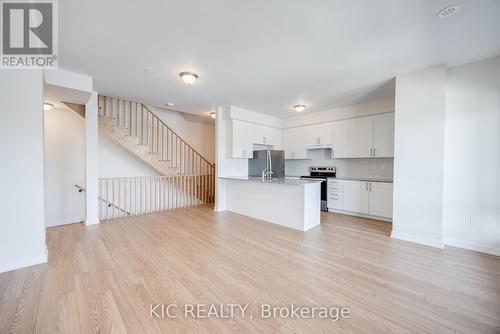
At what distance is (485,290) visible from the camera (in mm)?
1937

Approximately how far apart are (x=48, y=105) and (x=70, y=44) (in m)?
3.24

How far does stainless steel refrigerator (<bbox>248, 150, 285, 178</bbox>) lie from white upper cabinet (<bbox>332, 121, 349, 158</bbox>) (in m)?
1.35

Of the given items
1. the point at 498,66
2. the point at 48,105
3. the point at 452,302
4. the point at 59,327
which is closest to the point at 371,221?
the point at 452,302

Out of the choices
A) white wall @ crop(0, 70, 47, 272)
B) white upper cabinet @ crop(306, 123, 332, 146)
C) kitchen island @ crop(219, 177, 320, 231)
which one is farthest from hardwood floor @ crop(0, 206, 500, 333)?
white upper cabinet @ crop(306, 123, 332, 146)

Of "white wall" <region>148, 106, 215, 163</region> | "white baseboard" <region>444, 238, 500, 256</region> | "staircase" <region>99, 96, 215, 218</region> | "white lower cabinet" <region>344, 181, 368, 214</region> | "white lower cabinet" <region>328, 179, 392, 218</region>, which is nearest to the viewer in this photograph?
"white baseboard" <region>444, 238, 500, 256</region>

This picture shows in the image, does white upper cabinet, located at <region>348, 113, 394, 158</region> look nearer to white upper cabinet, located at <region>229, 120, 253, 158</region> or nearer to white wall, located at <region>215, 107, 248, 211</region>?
white upper cabinet, located at <region>229, 120, 253, 158</region>

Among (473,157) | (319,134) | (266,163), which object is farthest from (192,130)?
(473,157)

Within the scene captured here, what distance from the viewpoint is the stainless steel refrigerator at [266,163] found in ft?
17.1

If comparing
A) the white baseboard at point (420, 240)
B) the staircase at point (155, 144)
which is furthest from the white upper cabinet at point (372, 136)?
the staircase at point (155, 144)

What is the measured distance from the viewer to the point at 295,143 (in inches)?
233

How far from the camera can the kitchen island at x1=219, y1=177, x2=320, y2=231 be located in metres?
3.71

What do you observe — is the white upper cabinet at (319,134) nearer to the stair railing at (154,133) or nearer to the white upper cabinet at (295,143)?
the white upper cabinet at (295,143)

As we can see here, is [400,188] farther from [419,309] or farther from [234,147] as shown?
[234,147]

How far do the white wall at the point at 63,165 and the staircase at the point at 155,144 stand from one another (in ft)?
3.34
